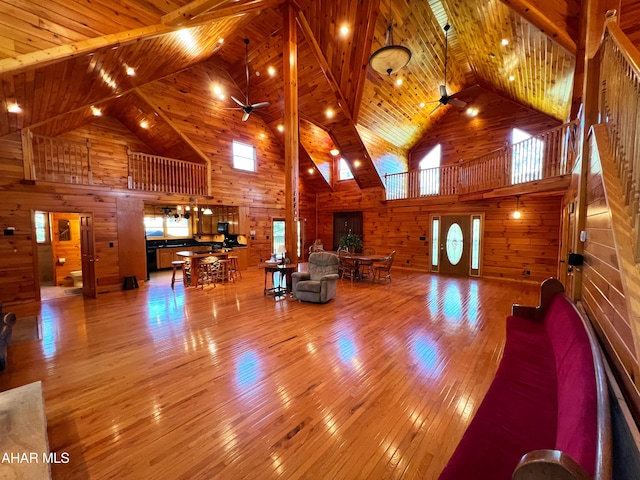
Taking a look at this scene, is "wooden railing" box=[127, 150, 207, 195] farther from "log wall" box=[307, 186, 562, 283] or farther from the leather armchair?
"log wall" box=[307, 186, 562, 283]

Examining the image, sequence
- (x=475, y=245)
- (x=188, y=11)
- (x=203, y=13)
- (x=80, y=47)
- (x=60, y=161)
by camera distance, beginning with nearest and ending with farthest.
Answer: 1. (x=80, y=47)
2. (x=188, y=11)
3. (x=203, y=13)
4. (x=60, y=161)
5. (x=475, y=245)

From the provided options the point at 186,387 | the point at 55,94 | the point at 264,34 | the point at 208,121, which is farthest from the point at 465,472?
the point at 208,121

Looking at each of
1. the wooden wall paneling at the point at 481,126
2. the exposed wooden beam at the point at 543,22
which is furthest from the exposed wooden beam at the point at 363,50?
the wooden wall paneling at the point at 481,126

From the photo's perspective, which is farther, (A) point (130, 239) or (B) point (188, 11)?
(A) point (130, 239)

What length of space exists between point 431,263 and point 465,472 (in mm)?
8702

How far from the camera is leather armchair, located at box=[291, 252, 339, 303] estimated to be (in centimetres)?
536

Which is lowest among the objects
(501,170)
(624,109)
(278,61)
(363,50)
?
(624,109)

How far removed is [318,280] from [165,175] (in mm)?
5798

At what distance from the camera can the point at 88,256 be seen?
6.29 m

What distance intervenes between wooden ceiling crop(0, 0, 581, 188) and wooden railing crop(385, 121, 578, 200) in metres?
0.94

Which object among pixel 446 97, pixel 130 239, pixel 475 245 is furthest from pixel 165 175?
pixel 475 245

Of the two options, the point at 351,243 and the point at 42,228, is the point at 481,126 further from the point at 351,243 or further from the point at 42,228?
the point at 42,228

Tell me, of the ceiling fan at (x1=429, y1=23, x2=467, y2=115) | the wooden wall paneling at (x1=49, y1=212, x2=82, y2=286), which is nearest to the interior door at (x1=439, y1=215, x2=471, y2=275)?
the ceiling fan at (x1=429, y1=23, x2=467, y2=115)

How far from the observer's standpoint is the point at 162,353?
132 inches
